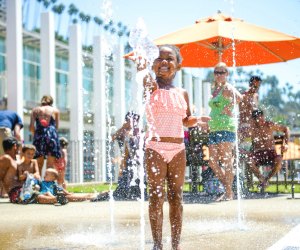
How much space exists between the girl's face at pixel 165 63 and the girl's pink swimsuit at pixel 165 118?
13 cm

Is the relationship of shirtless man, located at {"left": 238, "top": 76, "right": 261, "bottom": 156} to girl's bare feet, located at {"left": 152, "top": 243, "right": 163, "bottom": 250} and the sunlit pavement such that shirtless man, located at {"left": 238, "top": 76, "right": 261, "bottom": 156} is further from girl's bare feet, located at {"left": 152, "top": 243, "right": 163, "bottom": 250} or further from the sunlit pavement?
girl's bare feet, located at {"left": 152, "top": 243, "right": 163, "bottom": 250}

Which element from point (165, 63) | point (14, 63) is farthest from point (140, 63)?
point (14, 63)

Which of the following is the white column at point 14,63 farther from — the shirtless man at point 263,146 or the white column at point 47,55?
the shirtless man at point 263,146

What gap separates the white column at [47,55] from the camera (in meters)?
15.4

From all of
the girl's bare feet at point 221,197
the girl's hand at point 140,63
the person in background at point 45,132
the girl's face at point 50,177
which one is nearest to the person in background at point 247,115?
the girl's bare feet at point 221,197

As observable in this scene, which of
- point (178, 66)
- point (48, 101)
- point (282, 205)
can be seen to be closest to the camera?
point (178, 66)

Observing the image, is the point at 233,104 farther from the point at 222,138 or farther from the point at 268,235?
the point at 268,235

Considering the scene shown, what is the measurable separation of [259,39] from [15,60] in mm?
6837

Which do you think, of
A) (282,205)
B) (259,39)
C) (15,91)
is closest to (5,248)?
(282,205)

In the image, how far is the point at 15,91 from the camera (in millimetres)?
13297

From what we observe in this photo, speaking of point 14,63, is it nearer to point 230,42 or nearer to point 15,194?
point 15,194

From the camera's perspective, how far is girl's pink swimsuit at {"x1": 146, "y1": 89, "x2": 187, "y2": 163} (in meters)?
3.70

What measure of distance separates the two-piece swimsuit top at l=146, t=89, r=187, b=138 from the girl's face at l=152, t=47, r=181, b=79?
0.13 m

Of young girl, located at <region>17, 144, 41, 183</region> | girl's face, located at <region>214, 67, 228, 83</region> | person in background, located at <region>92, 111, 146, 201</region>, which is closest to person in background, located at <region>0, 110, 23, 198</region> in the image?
young girl, located at <region>17, 144, 41, 183</region>
